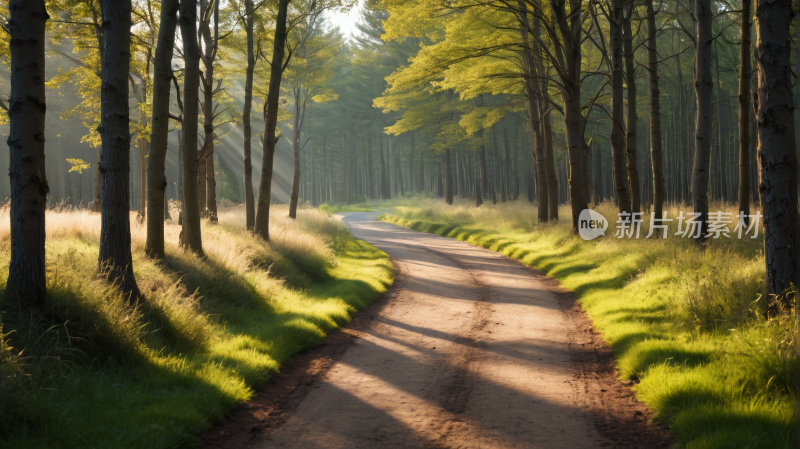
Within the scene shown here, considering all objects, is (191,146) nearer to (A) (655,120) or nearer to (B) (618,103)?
(B) (618,103)

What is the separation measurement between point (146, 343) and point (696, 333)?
686cm

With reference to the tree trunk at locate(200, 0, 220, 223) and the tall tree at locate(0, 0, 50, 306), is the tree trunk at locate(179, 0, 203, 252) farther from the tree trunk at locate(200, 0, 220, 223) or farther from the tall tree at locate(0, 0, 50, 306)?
the tall tree at locate(0, 0, 50, 306)

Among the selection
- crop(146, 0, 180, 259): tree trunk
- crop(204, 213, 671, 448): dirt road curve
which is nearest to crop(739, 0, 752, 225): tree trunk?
crop(204, 213, 671, 448): dirt road curve

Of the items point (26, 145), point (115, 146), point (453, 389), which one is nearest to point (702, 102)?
point (453, 389)

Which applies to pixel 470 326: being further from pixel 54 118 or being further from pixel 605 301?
pixel 54 118

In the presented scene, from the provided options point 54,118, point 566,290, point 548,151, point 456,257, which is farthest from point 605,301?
point 54,118

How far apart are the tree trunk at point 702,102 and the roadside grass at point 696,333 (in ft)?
3.46

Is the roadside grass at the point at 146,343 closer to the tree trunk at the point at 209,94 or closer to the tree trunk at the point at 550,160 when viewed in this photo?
the tree trunk at the point at 209,94

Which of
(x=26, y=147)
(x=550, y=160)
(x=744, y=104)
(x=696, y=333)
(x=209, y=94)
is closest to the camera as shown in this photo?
(x=26, y=147)

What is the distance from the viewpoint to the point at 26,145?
5582mm

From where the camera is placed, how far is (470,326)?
8.85 metres

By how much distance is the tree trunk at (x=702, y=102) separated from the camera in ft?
36.1

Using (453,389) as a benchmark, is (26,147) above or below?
above

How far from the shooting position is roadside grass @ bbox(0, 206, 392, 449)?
425 centimetres
